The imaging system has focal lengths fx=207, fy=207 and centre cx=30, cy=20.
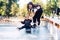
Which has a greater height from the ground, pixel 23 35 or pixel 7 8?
pixel 7 8

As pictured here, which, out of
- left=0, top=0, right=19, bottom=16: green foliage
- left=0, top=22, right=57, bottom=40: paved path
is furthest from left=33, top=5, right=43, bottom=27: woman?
left=0, top=0, right=19, bottom=16: green foliage

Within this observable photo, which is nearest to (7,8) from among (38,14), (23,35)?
(38,14)

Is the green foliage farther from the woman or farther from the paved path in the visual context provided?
the paved path

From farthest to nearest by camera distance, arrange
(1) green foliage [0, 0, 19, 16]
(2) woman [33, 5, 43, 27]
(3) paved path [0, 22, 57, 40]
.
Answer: (1) green foliage [0, 0, 19, 16], (2) woman [33, 5, 43, 27], (3) paved path [0, 22, 57, 40]

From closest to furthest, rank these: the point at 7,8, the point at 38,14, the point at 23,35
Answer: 1. the point at 23,35
2. the point at 38,14
3. the point at 7,8

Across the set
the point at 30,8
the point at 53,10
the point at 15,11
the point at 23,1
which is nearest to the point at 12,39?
the point at 30,8

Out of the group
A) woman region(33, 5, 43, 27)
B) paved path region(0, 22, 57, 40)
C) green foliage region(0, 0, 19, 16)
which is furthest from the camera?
green foliage region(0, 0, 19, 16)

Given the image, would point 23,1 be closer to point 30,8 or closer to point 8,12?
point 8,12

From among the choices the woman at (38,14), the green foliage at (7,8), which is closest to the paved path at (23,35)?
the woman at (38,14)

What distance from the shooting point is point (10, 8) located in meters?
12.6

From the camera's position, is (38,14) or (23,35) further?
(38,14)

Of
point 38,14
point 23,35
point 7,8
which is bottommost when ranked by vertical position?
point 23,35

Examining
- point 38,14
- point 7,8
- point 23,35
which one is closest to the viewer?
point 23,35

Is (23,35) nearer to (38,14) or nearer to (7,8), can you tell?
(38,14)
